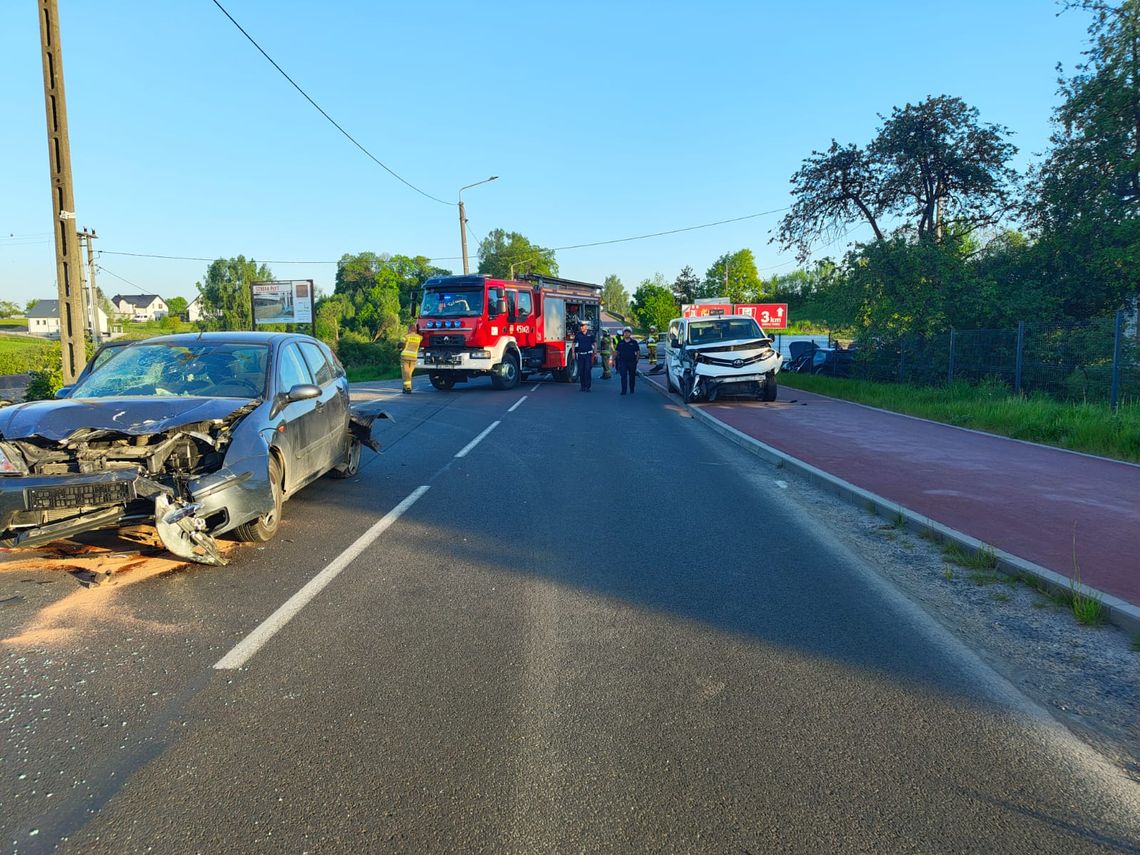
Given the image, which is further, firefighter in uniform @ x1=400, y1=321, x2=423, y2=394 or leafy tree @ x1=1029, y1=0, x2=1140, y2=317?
firefighter in uniform @ x1=400, y1=321, x2=423, y2=394

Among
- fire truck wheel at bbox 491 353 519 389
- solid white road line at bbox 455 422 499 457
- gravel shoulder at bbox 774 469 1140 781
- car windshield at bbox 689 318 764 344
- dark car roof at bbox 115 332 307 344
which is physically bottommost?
gravel shoulder at bbox 774 469 1140 781

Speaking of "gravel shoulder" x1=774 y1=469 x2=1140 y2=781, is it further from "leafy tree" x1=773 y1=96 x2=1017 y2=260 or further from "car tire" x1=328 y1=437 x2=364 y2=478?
"leafy tree" x1=773 y1=96 x2=1017 y2=260

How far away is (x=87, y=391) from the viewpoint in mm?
6770

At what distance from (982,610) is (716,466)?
5.66m

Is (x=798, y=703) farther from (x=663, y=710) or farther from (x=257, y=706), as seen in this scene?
(x=257, y=706)

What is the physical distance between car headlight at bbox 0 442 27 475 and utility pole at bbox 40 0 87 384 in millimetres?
9155

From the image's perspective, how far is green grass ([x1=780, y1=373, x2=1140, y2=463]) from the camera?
11.2 meters

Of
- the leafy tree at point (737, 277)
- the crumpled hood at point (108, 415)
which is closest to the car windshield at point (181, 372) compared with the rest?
the crumpled hood at point (108, 415)

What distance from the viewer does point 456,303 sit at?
2317cm

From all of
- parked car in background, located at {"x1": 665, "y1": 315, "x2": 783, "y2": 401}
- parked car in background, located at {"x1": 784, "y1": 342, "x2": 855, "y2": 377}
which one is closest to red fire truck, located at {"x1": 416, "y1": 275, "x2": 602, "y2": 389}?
parked car in background, located at {"x1": 665, "y1": 315, "x2": 783, "y2": 401}

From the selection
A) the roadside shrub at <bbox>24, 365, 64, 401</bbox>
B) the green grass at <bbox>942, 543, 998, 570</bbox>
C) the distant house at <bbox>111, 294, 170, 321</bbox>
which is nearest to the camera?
the green grass at <bbox>942, 543, 998, 570</bbox>

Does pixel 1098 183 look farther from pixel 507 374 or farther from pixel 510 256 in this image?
pixel 510 256

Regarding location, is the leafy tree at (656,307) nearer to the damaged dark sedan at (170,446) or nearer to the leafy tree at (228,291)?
the leafy tree at (228,291)

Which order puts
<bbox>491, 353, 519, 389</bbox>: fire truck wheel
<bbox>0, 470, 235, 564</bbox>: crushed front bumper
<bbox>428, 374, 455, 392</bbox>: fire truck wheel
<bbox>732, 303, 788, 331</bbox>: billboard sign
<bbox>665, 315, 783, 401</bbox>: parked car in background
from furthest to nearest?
1. <bbox>732, 303, 788, 331</bbox>: billboard sign
2. <bbox>428, 374, 455, 392</bbox>: fire truck wheel
3. <bbox>491, 353, 519, 389</bbox>: fire truck wheel
4. <bbox>665, 315, 783, 401</bbox>: parked car in background
5. <bbox>0, 470, 235, 564</bbox>: crushed front bumper
